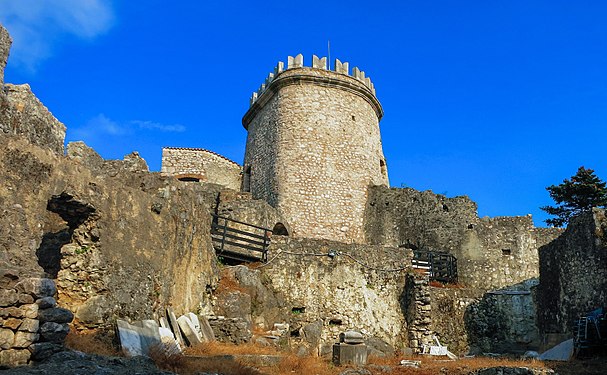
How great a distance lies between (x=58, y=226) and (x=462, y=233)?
729 inches

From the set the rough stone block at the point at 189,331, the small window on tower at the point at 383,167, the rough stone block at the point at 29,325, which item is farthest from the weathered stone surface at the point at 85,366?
the small window on tower at the point at 383,167

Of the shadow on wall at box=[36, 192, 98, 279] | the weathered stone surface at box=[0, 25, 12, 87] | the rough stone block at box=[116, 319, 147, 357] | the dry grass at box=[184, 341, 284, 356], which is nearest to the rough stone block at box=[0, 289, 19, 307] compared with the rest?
the shadow on wall at box=[36, 192, 98, 279]

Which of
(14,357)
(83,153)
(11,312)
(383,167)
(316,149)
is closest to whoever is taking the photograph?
(14,357)

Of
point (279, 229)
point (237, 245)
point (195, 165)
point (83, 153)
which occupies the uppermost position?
point (195, 165)

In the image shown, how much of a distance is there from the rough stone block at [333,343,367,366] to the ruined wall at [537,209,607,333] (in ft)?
22.2

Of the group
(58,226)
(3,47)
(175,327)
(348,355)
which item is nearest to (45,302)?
(58,226)

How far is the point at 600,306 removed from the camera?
45.1ft

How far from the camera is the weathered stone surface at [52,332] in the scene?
6.52m

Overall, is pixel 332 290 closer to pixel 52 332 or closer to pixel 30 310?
pixel 52 332

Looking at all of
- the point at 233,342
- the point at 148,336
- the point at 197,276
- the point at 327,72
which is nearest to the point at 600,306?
the point at 233,342

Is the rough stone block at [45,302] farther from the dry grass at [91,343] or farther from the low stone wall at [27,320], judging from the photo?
the dry grass at [91,343]

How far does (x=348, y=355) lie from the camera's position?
12086mm

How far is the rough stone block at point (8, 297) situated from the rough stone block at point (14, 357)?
551 millimetres

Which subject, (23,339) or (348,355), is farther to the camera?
(348,355)
